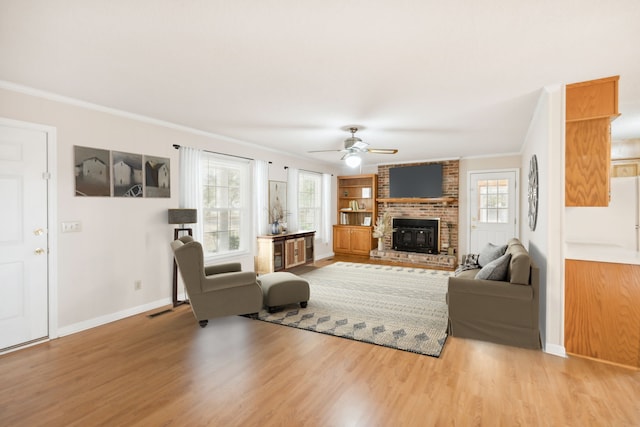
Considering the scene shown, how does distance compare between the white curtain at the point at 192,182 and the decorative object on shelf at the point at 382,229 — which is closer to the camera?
the white curtain at the point at 192,182

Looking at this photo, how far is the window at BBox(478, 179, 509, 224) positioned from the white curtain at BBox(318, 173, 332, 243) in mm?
3620

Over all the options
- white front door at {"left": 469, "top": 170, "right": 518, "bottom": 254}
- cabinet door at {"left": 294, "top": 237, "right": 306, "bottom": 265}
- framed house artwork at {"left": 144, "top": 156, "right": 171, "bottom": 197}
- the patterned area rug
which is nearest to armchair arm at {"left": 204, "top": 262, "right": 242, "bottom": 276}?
the patterned area rug

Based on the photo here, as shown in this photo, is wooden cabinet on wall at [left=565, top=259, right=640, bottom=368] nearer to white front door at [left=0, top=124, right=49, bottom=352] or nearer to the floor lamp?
the floor lamp

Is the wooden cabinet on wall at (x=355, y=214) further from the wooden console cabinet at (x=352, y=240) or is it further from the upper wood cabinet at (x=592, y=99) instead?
the upper wood cabinet at (x=592, y=99)

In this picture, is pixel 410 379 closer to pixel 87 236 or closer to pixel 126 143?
pixel 87 236

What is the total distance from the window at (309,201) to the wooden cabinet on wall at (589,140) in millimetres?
5276

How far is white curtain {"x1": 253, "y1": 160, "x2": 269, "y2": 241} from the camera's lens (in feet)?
19.7

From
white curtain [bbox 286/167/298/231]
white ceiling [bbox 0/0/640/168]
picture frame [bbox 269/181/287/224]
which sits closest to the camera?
white ceiling [bbox 0/0/640/168]

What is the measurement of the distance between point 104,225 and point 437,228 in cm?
674

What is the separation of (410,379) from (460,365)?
55 centimetres

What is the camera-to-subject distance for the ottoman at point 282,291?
3996mm

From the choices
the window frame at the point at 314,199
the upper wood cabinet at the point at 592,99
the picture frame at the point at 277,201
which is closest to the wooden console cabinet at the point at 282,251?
the picture frame at the point at 277,201

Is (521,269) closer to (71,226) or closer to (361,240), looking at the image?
(71,226)

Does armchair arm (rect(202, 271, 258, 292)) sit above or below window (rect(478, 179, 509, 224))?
below
